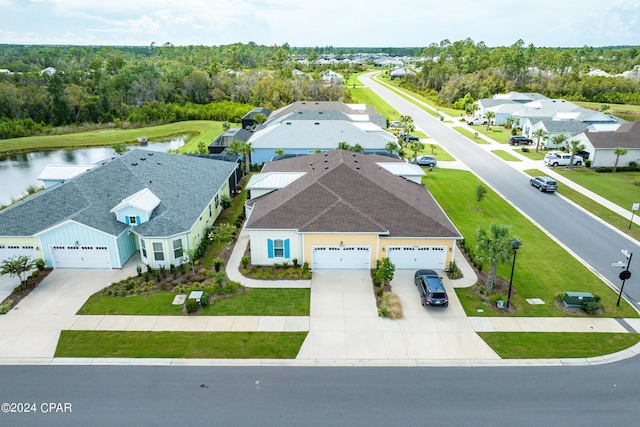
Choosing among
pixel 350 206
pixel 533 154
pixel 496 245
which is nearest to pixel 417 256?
pixel 496 245

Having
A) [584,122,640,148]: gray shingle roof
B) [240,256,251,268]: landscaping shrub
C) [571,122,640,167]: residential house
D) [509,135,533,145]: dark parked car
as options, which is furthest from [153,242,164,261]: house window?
[509,135,533,145]: dark parked car

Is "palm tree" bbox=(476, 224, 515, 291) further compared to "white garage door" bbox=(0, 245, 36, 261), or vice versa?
"white garage door" bbox=(0, 245, 36, 261)
